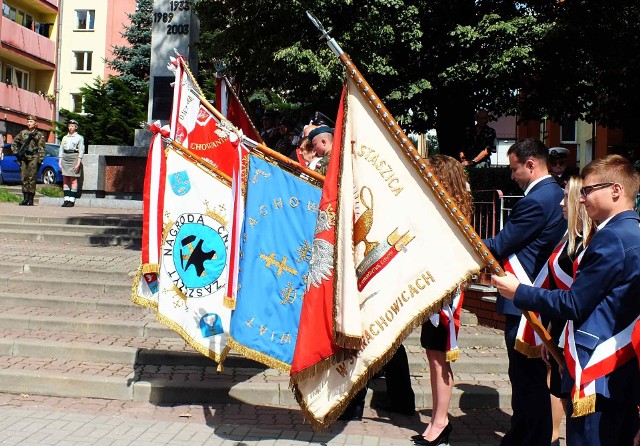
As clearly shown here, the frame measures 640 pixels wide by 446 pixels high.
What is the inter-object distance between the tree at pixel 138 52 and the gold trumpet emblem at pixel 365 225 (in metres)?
27.3

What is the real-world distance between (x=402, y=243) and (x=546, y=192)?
3.68 ft

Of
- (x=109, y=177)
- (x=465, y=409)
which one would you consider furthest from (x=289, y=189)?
(x=109, y=177)

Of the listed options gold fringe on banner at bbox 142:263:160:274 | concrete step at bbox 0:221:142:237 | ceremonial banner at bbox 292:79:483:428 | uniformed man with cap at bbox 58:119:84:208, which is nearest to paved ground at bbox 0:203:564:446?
gold fringe on banner at bbox 142:263:160:274

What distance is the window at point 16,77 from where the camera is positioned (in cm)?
4528

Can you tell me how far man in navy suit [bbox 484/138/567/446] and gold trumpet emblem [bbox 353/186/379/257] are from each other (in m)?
0.94

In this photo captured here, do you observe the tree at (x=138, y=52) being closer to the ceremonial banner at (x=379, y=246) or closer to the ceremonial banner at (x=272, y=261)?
Result: the ceremonial banner at (x=272, y=261)

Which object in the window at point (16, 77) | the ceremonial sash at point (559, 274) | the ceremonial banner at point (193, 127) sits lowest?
the ceremonial sash at point (559, 274)

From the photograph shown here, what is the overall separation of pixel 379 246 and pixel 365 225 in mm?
140

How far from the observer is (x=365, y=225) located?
4441 mm

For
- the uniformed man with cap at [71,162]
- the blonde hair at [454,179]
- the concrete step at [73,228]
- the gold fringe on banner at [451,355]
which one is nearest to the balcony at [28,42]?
the uniformed man with cap at [71,162]

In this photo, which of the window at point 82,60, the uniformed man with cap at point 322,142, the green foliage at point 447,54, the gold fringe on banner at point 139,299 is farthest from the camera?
the window at point 82,60

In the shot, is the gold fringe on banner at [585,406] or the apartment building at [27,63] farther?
the apartment building at [27,63]

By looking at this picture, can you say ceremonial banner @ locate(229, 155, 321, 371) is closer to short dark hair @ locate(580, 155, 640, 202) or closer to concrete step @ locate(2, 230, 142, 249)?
short dark hair @ locate(580, 155, 640, 202)

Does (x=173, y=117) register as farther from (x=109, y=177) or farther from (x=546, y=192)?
(x=109, y=177)
